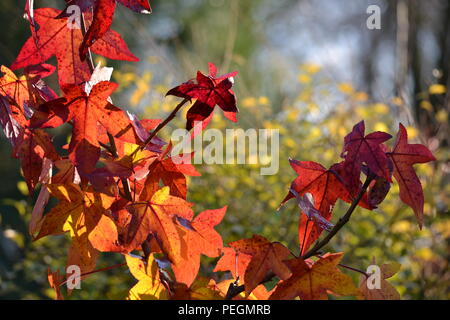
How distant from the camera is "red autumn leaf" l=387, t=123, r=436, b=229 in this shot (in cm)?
73

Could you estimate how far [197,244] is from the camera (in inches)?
30.0

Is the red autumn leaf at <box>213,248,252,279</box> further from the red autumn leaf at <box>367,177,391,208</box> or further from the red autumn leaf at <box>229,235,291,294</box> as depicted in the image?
the red autumn leaf at <box>367,177,391,208</box>

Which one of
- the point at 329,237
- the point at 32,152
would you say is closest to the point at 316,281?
the point at 329,237

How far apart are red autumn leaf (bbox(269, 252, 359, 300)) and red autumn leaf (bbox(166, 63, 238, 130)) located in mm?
216

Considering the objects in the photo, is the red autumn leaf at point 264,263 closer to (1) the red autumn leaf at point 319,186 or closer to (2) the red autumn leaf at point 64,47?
(1) the red autumn leaf at point 319,186

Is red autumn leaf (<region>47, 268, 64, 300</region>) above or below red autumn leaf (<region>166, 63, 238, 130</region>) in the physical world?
below

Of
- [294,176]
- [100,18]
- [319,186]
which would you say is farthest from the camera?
[294,176]

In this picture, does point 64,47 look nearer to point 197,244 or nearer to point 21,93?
point 21,93

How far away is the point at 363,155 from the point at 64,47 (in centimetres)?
44

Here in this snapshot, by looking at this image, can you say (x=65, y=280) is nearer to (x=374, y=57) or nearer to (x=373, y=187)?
(x=373, y=187)

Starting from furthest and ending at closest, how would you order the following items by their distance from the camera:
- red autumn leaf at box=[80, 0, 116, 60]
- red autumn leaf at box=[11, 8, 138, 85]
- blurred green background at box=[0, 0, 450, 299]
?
blurred green background at box=[0, 0, 450, 299] < red autumn leaf at box=[11, 8, 138, 85] < red autumn leaf at box=[80, 0, 116, 60]

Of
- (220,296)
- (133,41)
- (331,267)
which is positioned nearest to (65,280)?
(220,296)

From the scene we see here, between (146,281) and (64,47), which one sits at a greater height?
(64,47)

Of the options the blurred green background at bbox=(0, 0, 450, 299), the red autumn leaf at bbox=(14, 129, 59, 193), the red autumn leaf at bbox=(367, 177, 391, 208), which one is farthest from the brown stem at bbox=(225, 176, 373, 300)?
the red autumn leaf at bbox=(14, 129, 59, 193)
